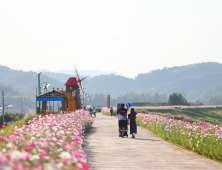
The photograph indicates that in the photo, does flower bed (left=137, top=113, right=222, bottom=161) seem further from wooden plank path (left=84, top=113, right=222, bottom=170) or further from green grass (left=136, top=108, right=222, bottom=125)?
green grass (left=136, top=108, right=222, bottom=125)

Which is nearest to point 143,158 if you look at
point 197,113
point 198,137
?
point 198,137

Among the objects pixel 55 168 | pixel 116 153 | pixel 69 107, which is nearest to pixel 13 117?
pixel 69 107

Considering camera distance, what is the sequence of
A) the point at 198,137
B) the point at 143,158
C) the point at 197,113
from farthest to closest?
the point at 197,113, the point at 198,137, the point at 143,158

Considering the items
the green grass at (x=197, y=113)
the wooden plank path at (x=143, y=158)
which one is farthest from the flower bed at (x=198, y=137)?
the green grass at (x=197, y=113)

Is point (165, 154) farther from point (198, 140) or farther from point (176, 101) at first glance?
point (176, 101)

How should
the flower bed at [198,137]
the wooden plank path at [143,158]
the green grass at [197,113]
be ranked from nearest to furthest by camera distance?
the wooden plank path at [143,158] < the flower bed at [198,137] < the green grass at [197,113]

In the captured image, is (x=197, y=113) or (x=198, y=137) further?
(x=197, y=113)

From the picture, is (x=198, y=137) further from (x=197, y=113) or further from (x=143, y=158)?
(x=197, y=113)

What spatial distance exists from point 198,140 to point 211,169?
3.08 meters

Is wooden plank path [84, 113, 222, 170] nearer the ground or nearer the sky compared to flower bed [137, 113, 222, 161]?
nearer the ground

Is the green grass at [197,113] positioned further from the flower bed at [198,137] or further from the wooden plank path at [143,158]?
the wooden plank path at [143,158]

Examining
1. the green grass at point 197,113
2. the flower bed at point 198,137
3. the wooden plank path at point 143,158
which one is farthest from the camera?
the green grass at point 197,113

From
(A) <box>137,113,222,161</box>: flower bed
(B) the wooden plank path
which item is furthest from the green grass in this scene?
(B) the wooden plank path

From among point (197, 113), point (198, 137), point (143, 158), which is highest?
point (198, 137)
